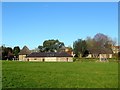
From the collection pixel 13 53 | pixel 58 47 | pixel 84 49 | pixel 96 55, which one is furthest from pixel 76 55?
pixel 13 53

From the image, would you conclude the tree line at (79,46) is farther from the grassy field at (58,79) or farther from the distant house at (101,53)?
the grassy field at (58,79)

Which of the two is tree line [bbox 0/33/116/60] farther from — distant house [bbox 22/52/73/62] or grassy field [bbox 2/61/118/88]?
grassy field [bbox 2/61/118/88]

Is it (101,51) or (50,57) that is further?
(101,51)

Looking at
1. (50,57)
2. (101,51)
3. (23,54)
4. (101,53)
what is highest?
(101,51)

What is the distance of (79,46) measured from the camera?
117 m

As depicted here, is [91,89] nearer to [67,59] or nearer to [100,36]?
[67,59]

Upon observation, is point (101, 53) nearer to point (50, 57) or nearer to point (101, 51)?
point (101, 51)

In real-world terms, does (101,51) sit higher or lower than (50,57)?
higher

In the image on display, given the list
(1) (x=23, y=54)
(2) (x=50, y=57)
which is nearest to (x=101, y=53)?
(2) (x=50, y=57)

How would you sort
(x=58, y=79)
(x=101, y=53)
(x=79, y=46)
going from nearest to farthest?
(x=58, y=79), (x=79, y=46), (x=101, y=53)

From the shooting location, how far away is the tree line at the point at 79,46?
388 ft

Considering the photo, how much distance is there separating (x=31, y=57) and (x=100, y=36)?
32.6 meters

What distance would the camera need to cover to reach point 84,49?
391 feet

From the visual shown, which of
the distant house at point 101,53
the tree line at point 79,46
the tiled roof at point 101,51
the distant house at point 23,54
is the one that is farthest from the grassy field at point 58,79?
the distant house at point 23,54
